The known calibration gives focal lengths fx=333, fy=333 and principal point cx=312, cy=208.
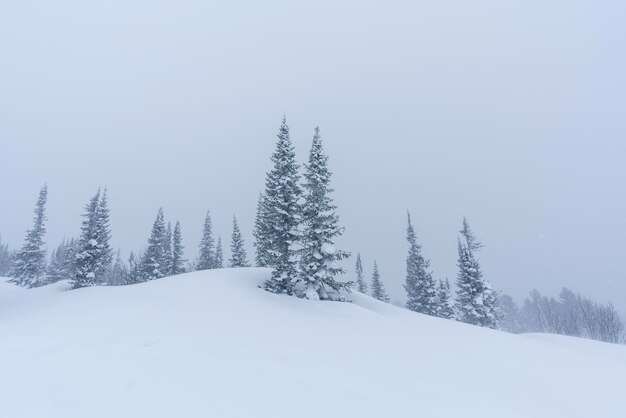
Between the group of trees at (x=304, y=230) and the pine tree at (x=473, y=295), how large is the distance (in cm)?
1969

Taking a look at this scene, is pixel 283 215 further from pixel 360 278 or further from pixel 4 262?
pixel 4 262

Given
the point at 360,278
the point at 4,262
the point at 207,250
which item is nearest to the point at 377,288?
the point at 360,278

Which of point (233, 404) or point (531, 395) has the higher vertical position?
point (233, 404)

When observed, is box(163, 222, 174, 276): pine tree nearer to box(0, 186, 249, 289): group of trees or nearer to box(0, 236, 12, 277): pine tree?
box(0, 186, 249, 289): group of trees

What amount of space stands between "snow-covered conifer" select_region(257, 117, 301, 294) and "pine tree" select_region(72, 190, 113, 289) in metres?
25.7

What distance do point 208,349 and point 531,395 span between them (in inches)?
389

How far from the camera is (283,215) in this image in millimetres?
26078

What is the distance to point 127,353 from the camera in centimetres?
892

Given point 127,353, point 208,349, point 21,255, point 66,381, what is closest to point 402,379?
point 208,349

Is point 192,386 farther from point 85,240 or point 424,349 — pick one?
point 85,240

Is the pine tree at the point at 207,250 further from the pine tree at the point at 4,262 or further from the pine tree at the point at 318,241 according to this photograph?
the pine tree at the point at 4,262

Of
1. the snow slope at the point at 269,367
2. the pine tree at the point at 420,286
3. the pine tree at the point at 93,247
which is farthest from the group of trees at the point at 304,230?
the pine tree at the point at 93,247

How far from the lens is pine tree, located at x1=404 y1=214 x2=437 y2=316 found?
133ft

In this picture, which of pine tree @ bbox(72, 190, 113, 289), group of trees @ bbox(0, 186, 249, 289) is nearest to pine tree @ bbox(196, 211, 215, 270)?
group of trees @ bbox(0, 186, 249, 289)
